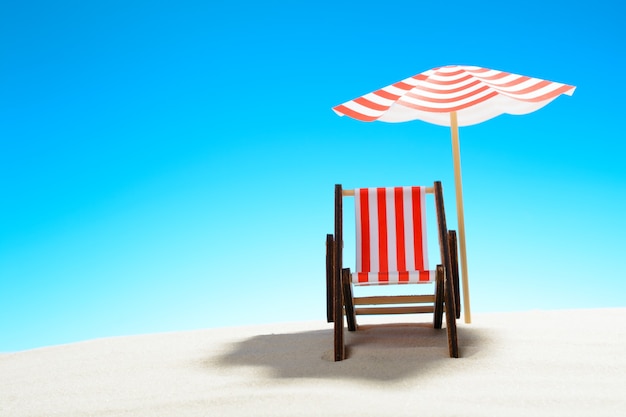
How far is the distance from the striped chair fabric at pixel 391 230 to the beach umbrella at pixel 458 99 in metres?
0.58

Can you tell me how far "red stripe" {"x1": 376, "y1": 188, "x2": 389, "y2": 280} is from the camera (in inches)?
176

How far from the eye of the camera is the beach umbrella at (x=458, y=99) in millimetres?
4586

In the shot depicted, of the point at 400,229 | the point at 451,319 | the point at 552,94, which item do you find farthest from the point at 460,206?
the point at 451,319

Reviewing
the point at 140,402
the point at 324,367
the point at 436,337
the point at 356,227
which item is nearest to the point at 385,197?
the point at 356,227

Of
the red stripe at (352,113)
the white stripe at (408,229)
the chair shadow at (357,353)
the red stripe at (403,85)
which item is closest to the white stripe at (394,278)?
the white stripe at (408,229)

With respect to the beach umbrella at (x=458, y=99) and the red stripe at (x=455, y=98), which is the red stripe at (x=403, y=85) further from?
the red stripe at (x=455, y=98)

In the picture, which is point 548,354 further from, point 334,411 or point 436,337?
point 334,411

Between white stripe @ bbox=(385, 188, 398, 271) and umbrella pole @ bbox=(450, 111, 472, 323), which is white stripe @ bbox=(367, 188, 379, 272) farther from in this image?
umbrella pole @ bbox=(450, 111, 472, 323)

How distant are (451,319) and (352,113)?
5.68 ft

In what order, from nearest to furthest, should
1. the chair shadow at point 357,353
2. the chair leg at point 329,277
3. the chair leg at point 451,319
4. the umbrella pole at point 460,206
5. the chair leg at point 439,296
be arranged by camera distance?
the chair shadow at point 357,353 → the chair leg at point 451,319 → the chair leg at point 439,296 → the chair leg at point 329,277 → the umbrella pole at point 460,206

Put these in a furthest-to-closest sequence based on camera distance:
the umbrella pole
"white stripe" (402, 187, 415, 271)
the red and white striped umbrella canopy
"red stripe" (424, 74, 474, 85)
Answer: "red stripe" (424, 74, 474, 85), the umbrella pole, the red and white striped umbrella canopy, "white stripe" (402, 187, 415, 271)

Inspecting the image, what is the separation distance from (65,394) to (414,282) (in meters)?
2.32

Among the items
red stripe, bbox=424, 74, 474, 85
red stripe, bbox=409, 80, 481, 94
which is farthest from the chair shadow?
red stripe, bbox=424, 74, 474, 85

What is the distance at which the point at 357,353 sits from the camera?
13.4 feet
